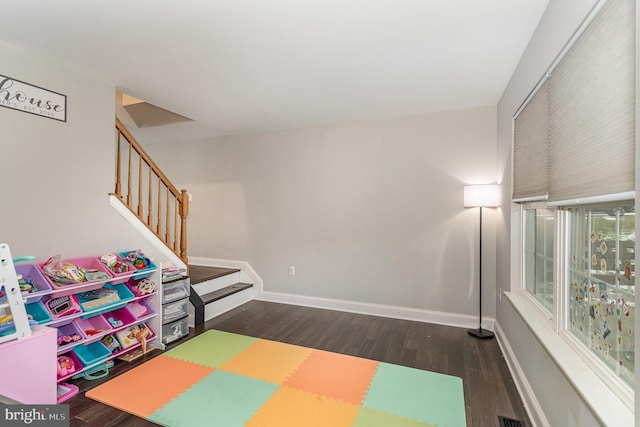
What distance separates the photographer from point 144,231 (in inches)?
121

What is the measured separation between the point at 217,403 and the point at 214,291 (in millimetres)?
2120

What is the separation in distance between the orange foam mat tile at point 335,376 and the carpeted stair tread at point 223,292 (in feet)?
5.20

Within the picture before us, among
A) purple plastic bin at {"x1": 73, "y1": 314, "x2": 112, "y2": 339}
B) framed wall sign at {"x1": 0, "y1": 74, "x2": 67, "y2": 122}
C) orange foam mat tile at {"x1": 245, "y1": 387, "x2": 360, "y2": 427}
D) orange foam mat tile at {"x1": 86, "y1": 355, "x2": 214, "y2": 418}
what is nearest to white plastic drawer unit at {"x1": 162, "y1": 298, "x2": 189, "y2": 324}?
orange foam mat tile at {"x1": 86, "y1": 355, "x2": 214, "y2": 418}

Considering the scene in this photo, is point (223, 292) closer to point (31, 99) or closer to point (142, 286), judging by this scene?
point (142, 286)

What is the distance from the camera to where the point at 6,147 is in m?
2.16

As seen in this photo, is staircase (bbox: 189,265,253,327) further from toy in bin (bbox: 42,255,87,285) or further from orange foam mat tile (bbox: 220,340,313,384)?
toy in bin (bbox: 42,255,87,285)

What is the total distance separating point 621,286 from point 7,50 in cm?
398

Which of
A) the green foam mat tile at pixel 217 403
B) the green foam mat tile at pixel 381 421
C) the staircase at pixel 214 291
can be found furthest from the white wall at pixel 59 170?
the green foam mat tile at pixel 381 421

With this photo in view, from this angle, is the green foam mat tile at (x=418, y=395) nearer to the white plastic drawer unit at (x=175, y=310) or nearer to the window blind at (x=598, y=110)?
the window blind at (x=598, y=110)

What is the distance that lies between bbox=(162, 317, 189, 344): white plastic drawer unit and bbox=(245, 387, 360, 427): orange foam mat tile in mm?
1456

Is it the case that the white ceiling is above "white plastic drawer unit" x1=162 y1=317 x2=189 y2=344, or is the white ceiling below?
above

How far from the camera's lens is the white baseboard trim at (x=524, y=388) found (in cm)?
175

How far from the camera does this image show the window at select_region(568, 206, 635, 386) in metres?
1.18

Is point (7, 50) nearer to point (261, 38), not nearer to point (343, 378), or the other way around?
point (261, 38)
